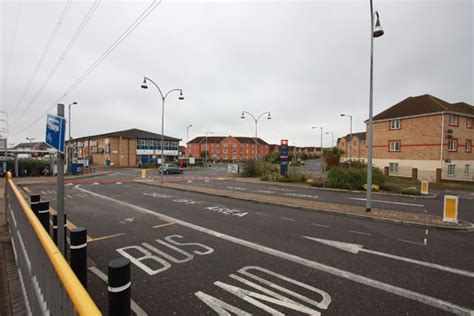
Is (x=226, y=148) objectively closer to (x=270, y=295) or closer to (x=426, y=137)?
(x=426, y=137)

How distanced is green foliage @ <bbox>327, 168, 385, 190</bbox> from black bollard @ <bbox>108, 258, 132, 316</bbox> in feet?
58.5

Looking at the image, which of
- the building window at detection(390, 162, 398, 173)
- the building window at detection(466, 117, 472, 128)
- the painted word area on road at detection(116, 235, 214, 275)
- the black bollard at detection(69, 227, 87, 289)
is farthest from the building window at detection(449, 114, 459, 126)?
the black bollard at detection(69, 227, 87, 289)

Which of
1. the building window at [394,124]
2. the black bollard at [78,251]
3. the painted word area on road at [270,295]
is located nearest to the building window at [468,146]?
the building window at [394,124]

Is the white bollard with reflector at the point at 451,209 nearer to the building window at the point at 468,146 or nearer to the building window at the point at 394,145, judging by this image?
the building window at the point at 394,145

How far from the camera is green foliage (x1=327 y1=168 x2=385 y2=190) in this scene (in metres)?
16.9

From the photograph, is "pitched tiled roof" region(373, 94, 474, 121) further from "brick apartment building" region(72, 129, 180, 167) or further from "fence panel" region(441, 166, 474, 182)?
"brick apartment building" region(72, 129, 180, 167)

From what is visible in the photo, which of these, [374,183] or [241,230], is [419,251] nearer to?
[241,230]

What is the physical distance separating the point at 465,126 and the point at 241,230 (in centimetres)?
3567

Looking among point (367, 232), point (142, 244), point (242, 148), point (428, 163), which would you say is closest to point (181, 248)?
point (142, 244)

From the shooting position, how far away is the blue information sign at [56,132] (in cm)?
313

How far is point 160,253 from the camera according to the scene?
509 centimetres

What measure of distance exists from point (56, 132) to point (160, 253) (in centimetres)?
327

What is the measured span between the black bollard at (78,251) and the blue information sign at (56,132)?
120 cm

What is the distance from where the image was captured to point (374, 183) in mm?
16969
